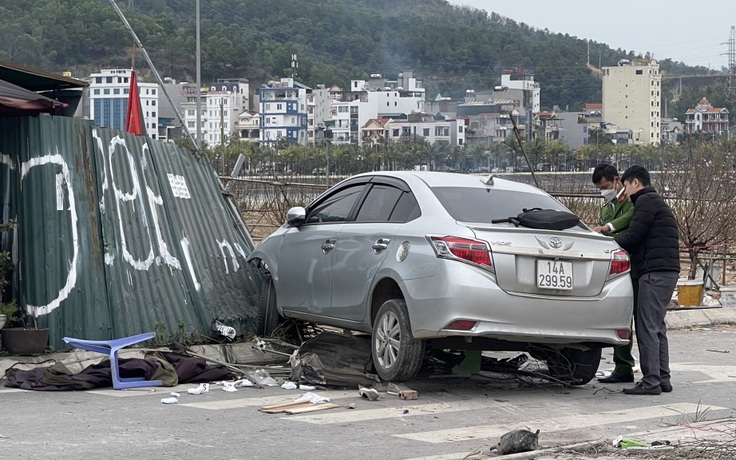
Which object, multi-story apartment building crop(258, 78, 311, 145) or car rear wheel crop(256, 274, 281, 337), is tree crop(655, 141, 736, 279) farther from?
multi-story apartment building crop(258, 78, 311, 145)

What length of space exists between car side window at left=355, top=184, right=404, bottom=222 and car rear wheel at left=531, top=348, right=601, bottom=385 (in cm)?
172

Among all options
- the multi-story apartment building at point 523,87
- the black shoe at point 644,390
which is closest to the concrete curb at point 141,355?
the black shoe at point 644,390

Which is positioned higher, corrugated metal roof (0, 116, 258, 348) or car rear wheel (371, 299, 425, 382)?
corrugated metal roof (0, 116, 258, 348)

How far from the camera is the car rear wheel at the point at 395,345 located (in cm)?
929

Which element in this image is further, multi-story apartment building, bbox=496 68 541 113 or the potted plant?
multi-story apartment building, bbox=496 68 541 113

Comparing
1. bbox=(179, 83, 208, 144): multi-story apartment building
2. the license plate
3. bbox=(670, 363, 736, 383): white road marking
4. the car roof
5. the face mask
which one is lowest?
bbox=(670, 363, 736, 383): white road marking

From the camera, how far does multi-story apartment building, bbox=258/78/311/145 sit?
157 meters

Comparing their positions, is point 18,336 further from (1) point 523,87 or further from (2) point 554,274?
(1) point 523,87

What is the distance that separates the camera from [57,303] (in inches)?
408

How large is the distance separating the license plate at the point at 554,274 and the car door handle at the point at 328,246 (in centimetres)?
209

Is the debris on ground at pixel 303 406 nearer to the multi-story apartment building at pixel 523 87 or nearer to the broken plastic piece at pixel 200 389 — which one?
the broken plastic piece at pixel 200 389

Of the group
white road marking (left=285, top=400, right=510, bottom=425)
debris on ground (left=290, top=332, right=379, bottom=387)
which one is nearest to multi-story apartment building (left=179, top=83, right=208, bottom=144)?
debris on ground (left=290, top=332, right=379, bottom=387)

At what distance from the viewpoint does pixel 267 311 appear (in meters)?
11.6

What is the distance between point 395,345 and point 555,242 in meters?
1.48
